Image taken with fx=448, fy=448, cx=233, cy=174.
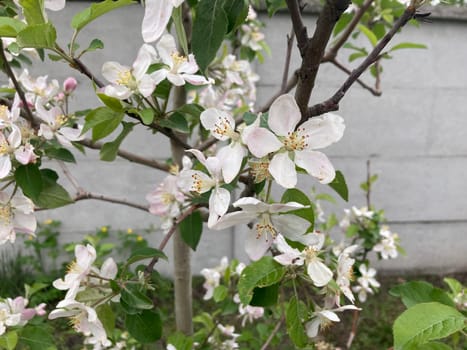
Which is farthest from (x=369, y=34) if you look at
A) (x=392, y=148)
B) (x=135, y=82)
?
(x=392, y=148)

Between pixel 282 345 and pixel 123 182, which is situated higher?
pixel 123 182

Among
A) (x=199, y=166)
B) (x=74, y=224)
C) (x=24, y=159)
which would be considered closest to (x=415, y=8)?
(x=199, y=166)

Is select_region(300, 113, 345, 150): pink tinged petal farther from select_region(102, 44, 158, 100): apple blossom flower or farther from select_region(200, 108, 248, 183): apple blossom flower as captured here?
select_region(102, 44, 158, 100): apple blossom flower

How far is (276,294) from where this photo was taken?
819mm

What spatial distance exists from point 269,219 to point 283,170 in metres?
0.09

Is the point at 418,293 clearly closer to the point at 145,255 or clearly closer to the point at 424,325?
the point at 424,325

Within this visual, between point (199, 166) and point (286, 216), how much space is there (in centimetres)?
24

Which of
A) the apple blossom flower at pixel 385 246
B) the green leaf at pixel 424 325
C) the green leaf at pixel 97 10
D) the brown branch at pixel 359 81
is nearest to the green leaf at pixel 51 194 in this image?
the green leaf at pixel 97 10

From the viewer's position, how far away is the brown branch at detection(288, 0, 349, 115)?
20.3 inches

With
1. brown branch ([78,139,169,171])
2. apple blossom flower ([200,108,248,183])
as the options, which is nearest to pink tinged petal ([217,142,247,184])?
apple blossom flower ([200,108,248,183])

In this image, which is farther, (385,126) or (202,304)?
(385,126)

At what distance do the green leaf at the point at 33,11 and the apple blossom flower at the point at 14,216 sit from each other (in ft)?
1.10

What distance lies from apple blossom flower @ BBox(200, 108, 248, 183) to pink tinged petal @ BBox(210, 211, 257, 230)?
53 mm

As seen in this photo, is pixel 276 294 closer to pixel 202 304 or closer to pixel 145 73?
pixel 145 73
